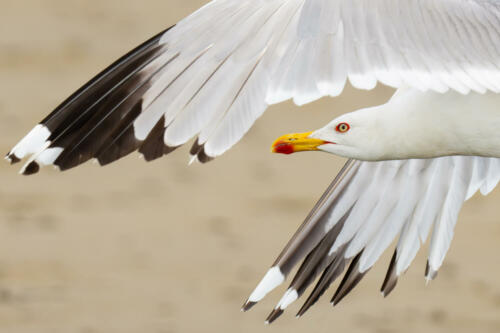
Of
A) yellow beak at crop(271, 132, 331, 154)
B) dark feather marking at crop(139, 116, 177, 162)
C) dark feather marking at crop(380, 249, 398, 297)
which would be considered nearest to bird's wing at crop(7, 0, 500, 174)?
dark feather marking at crop(139, 116, 177, 162)

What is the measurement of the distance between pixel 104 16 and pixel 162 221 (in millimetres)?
2533

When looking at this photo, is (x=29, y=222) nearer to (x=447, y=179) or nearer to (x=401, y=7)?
(x=447, y=179)

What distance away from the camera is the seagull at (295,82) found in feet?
10.2

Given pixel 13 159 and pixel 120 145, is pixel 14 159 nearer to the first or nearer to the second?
pixel 13 159

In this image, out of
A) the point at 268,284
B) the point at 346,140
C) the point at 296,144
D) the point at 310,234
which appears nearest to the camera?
the point at 346,140

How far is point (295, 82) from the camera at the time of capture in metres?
3.08

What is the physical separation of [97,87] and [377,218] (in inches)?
42.8

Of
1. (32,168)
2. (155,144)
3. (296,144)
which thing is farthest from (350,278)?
(32,168)

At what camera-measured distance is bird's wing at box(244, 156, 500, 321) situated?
13.0 feet

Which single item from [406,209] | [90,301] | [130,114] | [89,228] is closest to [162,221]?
[89,228]

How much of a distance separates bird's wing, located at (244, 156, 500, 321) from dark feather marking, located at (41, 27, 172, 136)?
0.93m

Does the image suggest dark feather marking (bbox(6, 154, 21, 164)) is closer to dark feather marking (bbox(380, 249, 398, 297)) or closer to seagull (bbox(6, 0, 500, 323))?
seagull (bbox(6, 0, 500, 323))

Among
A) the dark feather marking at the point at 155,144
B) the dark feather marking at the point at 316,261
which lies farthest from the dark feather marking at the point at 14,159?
the dark feather marking at the point at 316,261

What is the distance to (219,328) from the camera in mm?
5203
